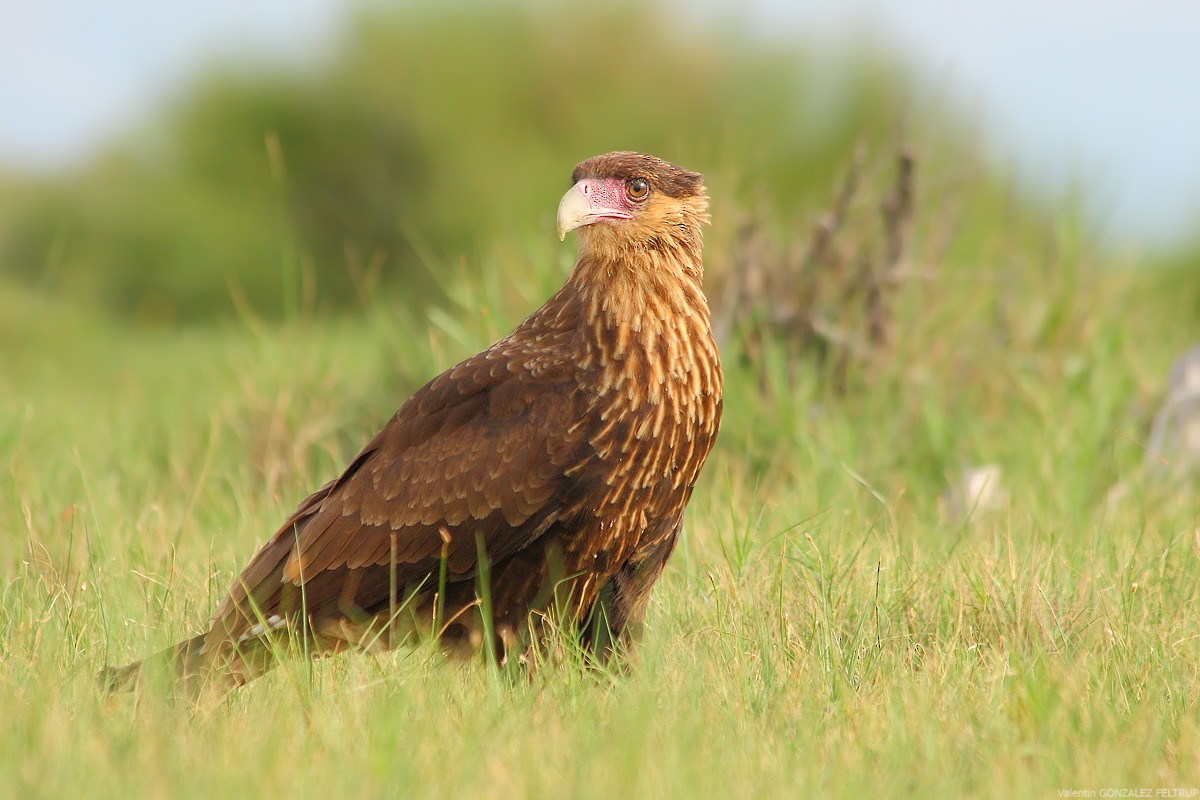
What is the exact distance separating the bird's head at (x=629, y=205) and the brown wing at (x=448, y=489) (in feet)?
1.29

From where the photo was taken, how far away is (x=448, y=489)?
3.49 m

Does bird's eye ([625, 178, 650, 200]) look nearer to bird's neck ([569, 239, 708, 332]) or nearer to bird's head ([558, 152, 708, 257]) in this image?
bird's head ([558, 152, 708, 257])

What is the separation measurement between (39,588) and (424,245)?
10.2 metres

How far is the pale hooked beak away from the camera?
11.9 feet

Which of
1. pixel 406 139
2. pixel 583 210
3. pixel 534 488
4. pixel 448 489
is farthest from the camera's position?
pixel 406 139

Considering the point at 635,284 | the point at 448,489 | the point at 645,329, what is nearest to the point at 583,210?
the point at 635,284

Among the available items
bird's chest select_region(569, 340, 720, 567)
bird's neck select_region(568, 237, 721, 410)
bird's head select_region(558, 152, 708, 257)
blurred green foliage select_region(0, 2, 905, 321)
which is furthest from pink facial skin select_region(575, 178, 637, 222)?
blurred green foliage select_region(0, 2, 905, 321)

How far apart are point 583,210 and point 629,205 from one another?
132 millimetres


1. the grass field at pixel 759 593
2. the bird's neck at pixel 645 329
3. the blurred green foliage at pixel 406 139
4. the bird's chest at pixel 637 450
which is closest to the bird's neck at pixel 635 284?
the bird's neck at pixel 645 329

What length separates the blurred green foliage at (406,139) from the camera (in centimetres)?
1329

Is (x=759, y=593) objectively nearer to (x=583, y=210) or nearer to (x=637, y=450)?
(x=637, y=450)

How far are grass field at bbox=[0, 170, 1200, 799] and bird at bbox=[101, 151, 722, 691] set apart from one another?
15 centimetres

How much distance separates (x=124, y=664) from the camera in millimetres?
3377

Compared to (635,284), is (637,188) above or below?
above
